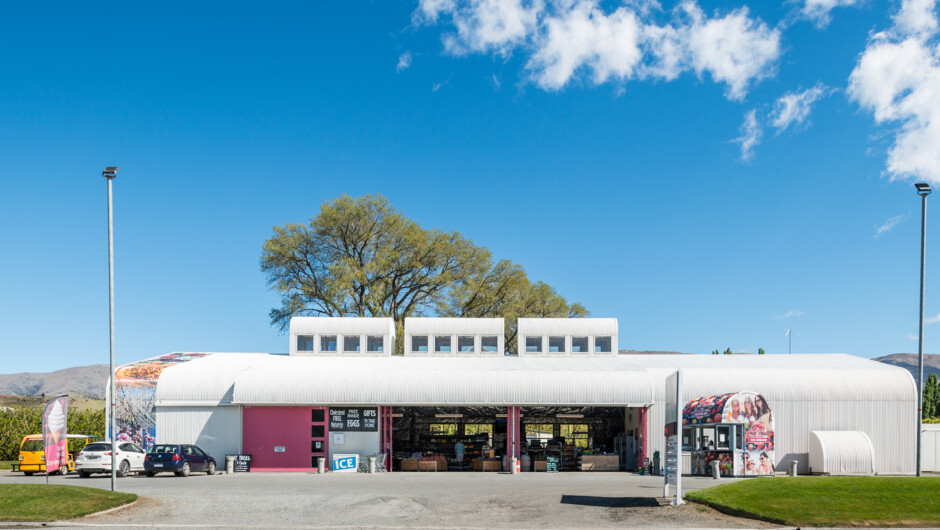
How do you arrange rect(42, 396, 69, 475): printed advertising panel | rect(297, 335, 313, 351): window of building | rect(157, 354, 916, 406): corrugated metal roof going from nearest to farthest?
rect(42, 396, 69, 475): printed advertising panel, rect(157, 354, 916, 406): corrugated metal roof, rect(297, 335, 313, 351): window of building

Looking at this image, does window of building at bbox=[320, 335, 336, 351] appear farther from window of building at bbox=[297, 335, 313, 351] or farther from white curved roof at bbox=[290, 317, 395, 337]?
window of building at bbox=[297, 335, 313, 351]

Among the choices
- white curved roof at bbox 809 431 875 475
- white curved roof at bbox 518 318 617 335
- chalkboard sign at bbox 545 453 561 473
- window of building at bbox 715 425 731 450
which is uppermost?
white curved roof at bbox 518 318 617 335

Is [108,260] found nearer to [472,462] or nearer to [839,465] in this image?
[472,462]

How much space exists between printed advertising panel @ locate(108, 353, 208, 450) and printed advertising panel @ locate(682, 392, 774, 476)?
2574 centimetres

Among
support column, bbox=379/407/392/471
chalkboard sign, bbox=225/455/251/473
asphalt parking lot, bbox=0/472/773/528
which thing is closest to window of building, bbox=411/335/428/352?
support column, bbox=379/407/392/471

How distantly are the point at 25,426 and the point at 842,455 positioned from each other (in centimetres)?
4517

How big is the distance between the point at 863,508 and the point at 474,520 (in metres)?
9.58

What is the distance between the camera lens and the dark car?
34.7 metres

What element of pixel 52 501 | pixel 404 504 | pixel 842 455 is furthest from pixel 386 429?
pixel 842 455

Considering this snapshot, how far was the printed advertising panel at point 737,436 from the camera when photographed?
35.5 metres

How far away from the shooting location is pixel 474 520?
20.6 metres

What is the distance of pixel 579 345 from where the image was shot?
167 ft

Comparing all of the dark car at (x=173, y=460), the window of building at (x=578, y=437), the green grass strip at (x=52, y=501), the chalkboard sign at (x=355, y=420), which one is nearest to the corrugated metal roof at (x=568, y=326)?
the window of building at (x=578, y=437)

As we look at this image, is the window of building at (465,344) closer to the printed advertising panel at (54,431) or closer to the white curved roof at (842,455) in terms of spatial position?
the white curved roof at (842,455)
